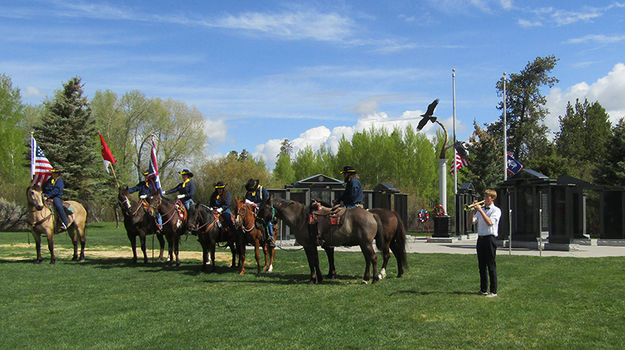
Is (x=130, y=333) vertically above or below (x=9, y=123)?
below

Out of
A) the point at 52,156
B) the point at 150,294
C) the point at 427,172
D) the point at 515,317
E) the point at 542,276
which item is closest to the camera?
the point at 515,317

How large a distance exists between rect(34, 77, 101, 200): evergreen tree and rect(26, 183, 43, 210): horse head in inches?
895

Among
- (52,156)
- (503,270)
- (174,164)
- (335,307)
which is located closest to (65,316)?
(335,307)

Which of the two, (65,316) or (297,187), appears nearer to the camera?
(65,316)

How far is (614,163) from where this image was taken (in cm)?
3528

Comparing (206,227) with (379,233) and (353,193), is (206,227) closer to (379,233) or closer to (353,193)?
(353,193)

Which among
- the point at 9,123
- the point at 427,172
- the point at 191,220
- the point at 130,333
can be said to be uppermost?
the point at 9,123

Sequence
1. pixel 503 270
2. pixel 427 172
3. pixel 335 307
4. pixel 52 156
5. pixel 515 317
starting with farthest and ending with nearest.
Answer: pixel 427 172
pixel 52 156
pixel 503 270
pixel 335 307
pixel 515 317

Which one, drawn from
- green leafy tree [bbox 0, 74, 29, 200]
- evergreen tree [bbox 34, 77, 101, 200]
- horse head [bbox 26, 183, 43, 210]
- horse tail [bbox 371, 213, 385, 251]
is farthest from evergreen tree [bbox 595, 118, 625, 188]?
green leafy tree [bbox 0, 74, 29, 200]

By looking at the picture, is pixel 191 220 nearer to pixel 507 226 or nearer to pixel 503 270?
pixel 503 270

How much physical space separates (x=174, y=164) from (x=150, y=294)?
42972 mm

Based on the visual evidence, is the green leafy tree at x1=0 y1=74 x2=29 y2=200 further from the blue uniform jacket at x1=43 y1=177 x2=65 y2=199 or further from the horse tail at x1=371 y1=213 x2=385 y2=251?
the horse tail at x1=371 y1=213 x2=385 y2=251

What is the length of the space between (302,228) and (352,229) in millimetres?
1139

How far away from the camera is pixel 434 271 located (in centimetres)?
1384
